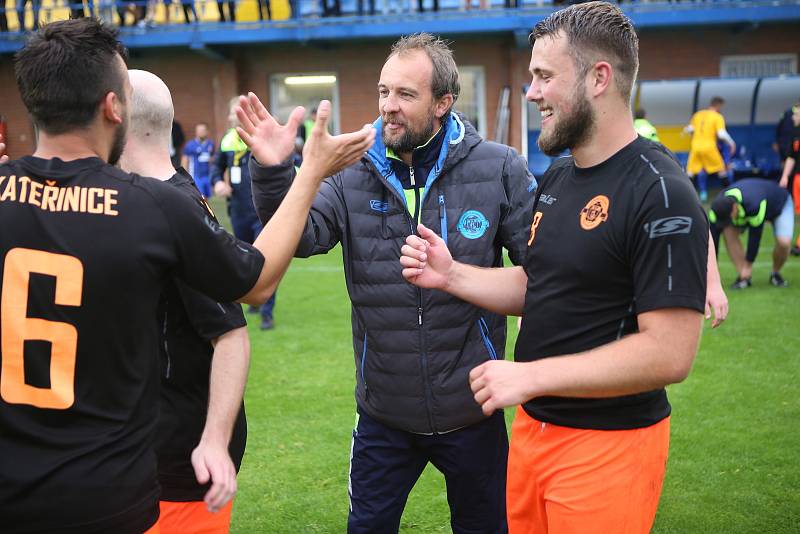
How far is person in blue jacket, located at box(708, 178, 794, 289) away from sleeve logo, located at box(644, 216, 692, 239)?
25.0ft

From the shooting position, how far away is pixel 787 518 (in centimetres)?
422

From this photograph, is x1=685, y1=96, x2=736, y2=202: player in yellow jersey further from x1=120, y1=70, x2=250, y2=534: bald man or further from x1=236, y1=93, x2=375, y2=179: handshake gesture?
x1=120, y1=70, x2=250, y2=534: bald man

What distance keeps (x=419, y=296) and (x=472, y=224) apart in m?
0.37

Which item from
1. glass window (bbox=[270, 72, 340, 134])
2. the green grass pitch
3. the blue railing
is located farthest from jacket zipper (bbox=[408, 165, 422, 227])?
glass window (bbox=[270, 72, 340, 134])

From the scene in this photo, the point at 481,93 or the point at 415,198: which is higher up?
the point at 415,198

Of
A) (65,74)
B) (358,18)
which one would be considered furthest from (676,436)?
(358,18)

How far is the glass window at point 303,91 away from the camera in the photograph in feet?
71.5

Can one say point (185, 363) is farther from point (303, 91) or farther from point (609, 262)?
point (303, 91)

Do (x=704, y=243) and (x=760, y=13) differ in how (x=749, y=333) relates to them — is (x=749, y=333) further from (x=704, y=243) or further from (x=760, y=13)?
(x=760, y=13)

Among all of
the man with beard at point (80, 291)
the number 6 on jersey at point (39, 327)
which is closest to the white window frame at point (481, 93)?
the man with beard at point (80, 291)

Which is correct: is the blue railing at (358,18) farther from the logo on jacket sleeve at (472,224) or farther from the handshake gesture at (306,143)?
the handshake gesture at (306,143)

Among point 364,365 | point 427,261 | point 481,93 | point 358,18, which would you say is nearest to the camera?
point 427,261

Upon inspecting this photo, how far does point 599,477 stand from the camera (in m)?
2.37

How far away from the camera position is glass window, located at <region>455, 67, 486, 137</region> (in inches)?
834
